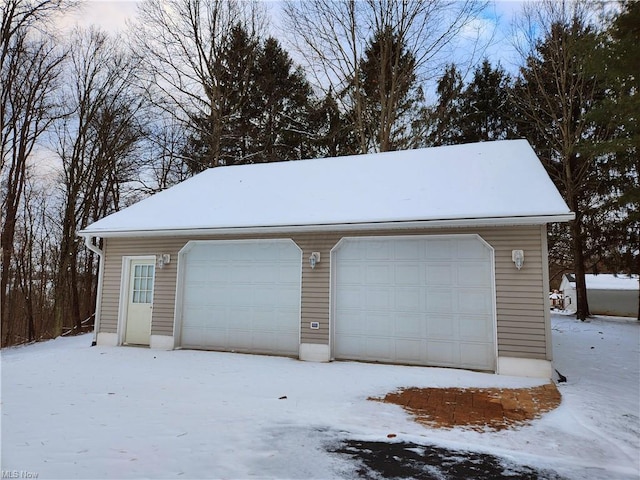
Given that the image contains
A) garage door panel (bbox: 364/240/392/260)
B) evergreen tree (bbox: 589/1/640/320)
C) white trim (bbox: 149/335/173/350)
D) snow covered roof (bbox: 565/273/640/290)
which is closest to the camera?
garage door panel (bbox: 364/240/392/260)

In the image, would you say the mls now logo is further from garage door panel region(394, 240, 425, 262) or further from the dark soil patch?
garage door panel region(394, 240, 425, 262)

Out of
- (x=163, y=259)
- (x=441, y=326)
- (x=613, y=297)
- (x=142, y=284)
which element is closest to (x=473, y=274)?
(x=441, y=326)

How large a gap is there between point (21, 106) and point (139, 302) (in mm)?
9155

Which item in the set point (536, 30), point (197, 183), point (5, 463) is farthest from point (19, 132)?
point (536, 30)

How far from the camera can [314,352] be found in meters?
7.32

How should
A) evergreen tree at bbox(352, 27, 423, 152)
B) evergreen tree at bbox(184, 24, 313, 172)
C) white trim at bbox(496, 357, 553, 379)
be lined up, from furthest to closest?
evergreen tree at bbox(184, 24, 313, 172)
evergreen tree at bbox(352, 27, 423, 152)
white trim at bbox(496, 357, 553, 379)

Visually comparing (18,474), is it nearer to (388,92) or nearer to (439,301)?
(439,301)

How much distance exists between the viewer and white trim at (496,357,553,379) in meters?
6.04

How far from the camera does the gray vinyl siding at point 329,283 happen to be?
20.4 ft

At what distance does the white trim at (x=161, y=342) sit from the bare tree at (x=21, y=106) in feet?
24.3

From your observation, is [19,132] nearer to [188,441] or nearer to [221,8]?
[221,8]

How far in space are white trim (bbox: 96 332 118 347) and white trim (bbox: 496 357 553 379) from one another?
763 cm

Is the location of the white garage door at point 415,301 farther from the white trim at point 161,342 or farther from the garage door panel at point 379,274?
the white trim at point 161,342

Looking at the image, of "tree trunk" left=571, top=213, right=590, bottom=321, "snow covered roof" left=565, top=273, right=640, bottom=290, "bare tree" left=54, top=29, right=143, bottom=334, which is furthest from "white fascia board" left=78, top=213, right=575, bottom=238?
"snow covered roof" left=565, top=273, right=640, bottom=290
